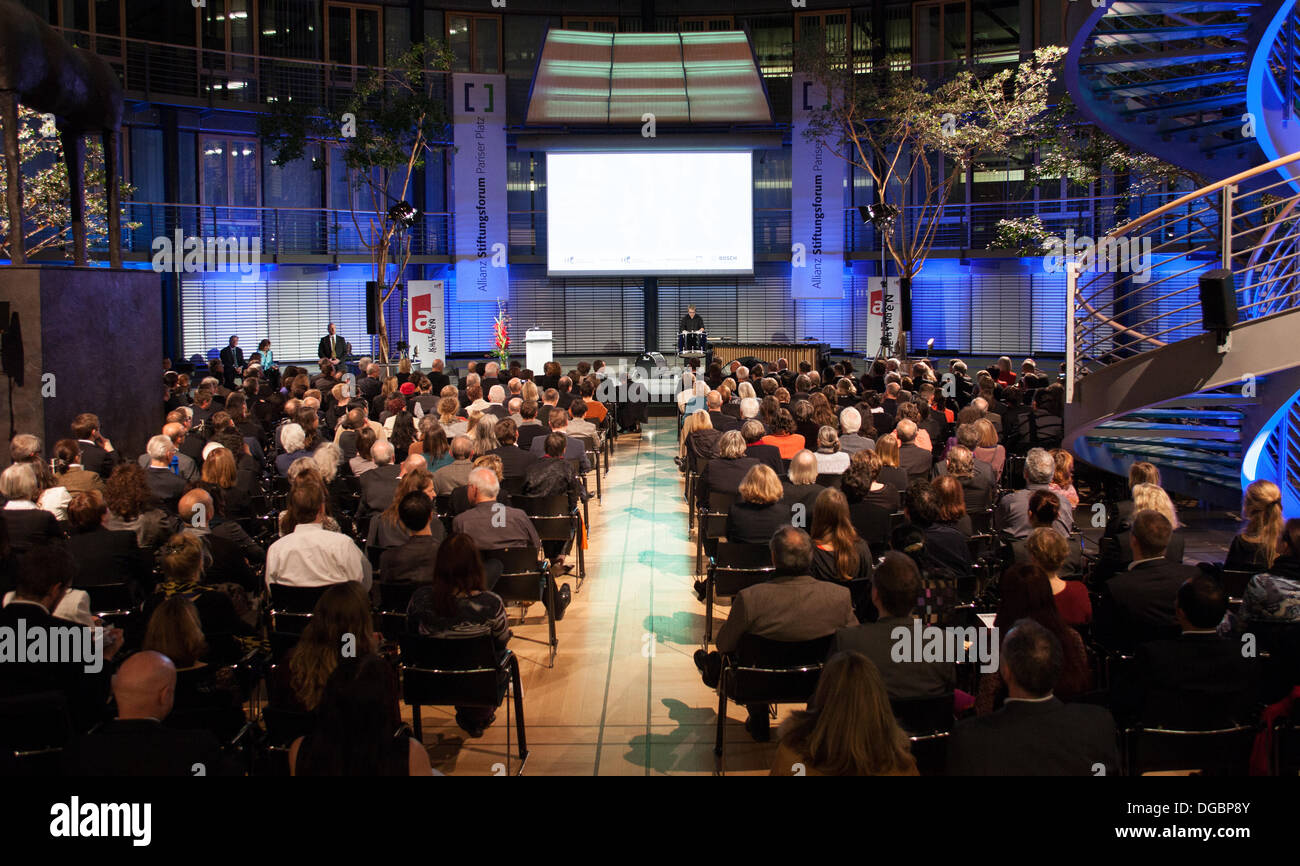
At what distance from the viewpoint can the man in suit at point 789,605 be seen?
15.6 feet

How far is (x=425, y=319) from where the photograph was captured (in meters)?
20.6

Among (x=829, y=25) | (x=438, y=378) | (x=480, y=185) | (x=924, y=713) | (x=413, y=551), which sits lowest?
(x=924, y=713)

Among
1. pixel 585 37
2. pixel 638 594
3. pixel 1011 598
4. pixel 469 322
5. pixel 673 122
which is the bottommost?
pixel 638 594

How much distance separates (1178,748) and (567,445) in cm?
612

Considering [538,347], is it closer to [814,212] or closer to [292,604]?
[814,212]

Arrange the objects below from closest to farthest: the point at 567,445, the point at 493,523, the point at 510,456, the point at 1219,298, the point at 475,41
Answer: the point at 493,523, the point at 1219,298, the point at 510,456, the point at 567,445, the point at 475,41

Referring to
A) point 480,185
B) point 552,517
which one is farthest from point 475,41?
point 552,517

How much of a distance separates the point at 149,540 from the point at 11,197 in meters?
4.59

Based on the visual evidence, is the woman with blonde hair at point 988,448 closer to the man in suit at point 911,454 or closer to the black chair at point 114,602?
the man in suit at point 911,454

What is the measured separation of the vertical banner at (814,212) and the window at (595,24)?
4.87m

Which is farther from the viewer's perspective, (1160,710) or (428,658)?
(428,658)

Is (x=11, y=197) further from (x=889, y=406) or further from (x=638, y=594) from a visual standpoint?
(x=889, y=406)
